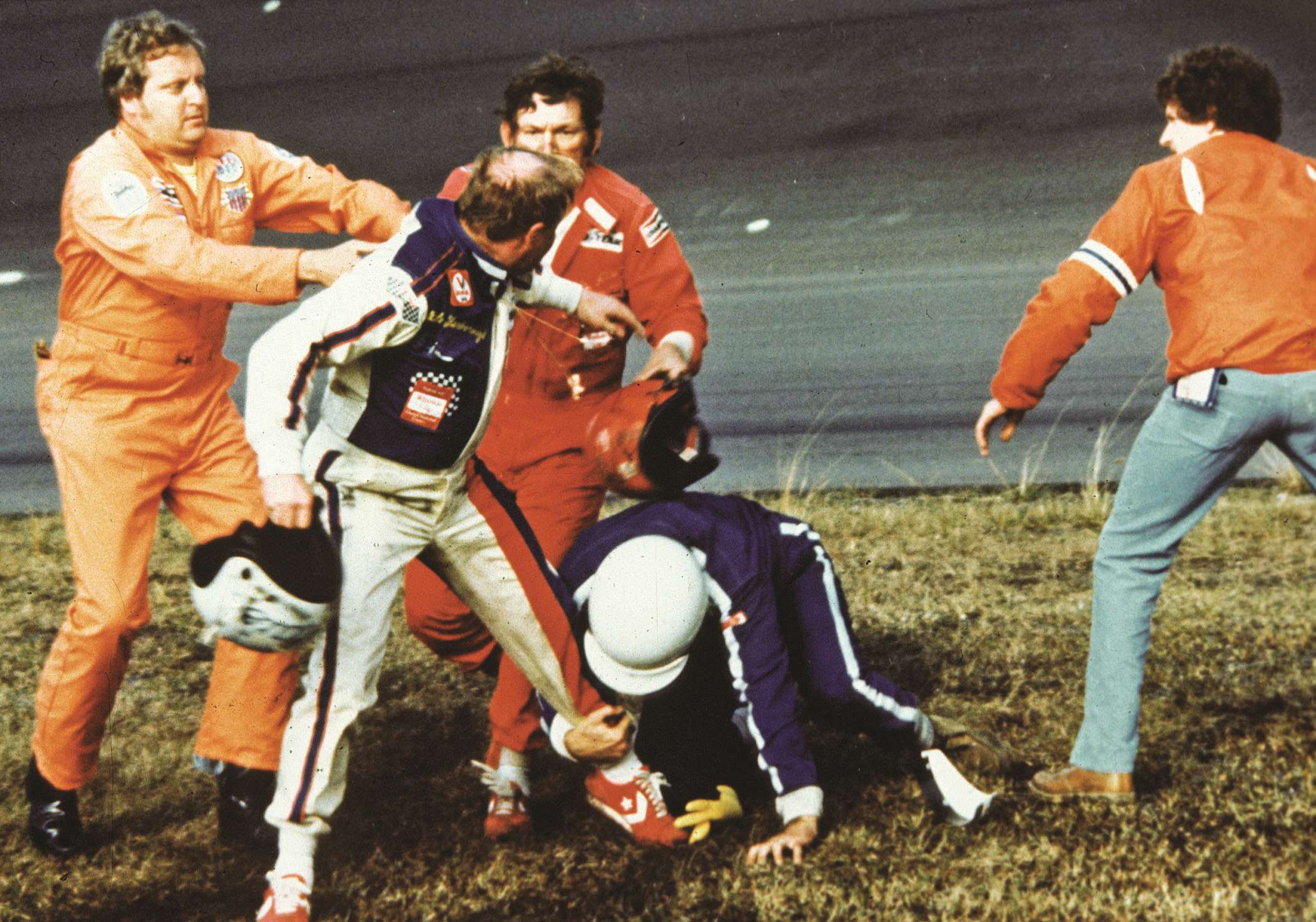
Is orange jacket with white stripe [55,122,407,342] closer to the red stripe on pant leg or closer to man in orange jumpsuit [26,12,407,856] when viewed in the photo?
man in orange jumpsuit [26,12,407,856]

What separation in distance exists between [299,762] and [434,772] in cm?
116

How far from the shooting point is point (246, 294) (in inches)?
133

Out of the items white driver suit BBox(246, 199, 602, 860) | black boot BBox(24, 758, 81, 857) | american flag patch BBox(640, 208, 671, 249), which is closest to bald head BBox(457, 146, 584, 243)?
white driver suit BBox(246, 199, 602, 860)

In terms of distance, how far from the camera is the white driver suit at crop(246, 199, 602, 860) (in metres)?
3.01

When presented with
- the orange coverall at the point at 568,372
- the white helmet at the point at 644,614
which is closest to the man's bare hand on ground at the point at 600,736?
the white helmet at the point at 644,614

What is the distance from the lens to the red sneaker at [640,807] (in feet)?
11.7

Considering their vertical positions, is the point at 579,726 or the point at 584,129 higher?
the point at 584,129

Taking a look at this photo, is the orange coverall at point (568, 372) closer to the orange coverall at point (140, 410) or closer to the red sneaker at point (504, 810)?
the red sneaker at point (504, 810)

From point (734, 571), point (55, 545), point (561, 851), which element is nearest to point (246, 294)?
point (734, 571)

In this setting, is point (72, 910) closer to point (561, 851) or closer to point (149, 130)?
point (561, 851)

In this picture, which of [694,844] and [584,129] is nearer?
[694,844]

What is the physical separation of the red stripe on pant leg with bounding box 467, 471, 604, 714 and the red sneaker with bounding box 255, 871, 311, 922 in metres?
0.76

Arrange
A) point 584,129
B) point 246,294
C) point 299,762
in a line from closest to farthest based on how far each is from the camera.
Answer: point 299,762
point 246,294
point 584,129

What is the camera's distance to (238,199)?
380 centimetres
